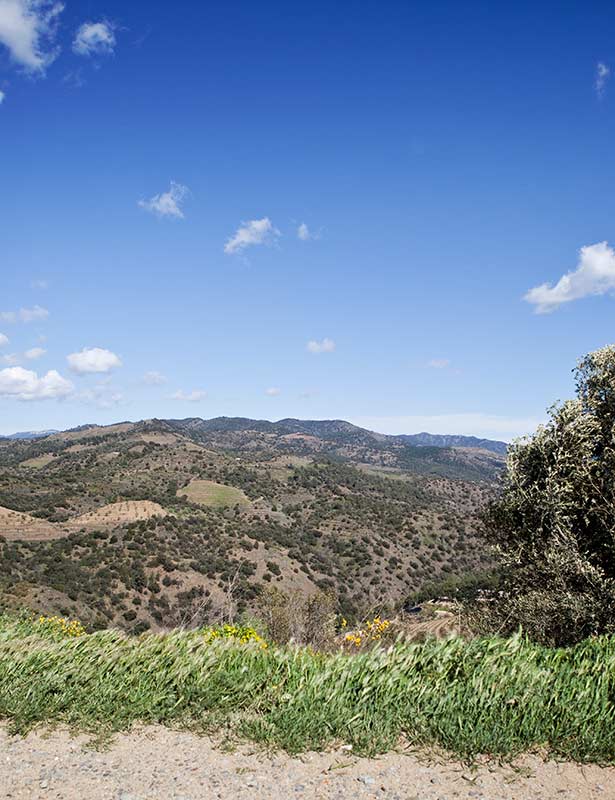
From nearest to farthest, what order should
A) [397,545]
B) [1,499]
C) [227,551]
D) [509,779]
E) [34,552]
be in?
[509,779], [34,552], [227,551], [1,499], [397,545]

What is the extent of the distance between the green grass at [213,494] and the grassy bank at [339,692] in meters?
69.9

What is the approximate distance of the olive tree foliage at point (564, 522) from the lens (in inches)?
274

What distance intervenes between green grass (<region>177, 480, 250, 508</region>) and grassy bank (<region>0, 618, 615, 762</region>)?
6991cm

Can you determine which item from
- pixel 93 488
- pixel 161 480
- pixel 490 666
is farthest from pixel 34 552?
pixel 490 666

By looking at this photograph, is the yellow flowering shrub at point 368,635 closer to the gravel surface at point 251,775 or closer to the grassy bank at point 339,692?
the grassy bank at point 339,692

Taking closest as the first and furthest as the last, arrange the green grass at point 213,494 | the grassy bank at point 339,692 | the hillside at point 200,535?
1. the grassy bank at point 339,692
2. the hillside at point 200,535
3. the green grass at point 213,494

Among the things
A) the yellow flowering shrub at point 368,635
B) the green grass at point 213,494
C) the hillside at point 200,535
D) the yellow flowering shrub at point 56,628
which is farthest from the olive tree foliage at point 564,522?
the green grass at point 213,494

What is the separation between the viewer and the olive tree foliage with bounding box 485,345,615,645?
6961 mm

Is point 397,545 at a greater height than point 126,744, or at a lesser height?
lesser

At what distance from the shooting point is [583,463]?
788cm

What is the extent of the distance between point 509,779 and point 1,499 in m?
66.1

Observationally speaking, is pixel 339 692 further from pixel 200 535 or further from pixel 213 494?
pixel 213 494

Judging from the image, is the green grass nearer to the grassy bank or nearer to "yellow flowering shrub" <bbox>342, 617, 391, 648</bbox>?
"yellow flowering shrub" <bbox>342, 617, 391, 648</bbox>

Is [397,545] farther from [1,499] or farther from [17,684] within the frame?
[17,684]
